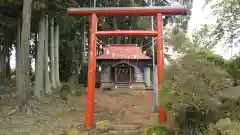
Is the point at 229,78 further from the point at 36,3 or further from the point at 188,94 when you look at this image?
the point at 36,3

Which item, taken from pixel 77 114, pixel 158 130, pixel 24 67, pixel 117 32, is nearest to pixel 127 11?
pixel 117 32

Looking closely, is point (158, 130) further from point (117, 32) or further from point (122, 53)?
point (122, 53)

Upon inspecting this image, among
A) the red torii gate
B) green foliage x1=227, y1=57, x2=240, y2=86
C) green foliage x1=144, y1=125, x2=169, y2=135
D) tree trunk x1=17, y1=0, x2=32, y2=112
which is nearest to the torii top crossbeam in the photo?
the red torii gate

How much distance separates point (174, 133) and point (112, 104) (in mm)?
9831

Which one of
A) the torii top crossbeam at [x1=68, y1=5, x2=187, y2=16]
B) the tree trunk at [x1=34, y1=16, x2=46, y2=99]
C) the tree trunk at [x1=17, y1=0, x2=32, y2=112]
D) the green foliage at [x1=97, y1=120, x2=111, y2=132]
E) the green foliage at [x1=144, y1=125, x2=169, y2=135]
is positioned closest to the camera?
the green foliage at [x1=144, y1=125, x2=169, y2=135]

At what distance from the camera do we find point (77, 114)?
43.2 feet

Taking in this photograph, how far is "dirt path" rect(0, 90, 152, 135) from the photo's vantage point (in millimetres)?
10094

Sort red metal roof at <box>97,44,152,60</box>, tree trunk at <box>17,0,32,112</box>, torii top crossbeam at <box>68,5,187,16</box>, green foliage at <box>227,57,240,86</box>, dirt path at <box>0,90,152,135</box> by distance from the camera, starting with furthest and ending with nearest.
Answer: red metal roof at <box>97,44,152,60</box> < tree trunk at <box>17,0,32,112</box> < torii top crossbeam at <box>68,5,187,16</box> < dirt path at <box>0,90,152,135</box> < green foliage at <box>227,57,240,86</box>

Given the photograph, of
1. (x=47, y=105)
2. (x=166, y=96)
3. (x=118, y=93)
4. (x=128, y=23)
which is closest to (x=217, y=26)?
(x=166, y=96)

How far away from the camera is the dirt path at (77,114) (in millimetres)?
10094

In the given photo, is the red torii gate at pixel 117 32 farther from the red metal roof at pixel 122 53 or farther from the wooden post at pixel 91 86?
the red metal roof at pixel 122 53

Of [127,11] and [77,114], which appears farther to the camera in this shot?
Answer: [77,114]

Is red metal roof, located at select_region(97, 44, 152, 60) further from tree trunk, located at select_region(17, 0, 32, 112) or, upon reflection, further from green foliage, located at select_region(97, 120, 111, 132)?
green foliage, located at select_region(97, 120, 111, 132)

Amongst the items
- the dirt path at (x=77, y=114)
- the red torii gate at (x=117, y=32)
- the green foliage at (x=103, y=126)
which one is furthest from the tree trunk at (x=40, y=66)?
the green foliage at (x=103, y=126)
